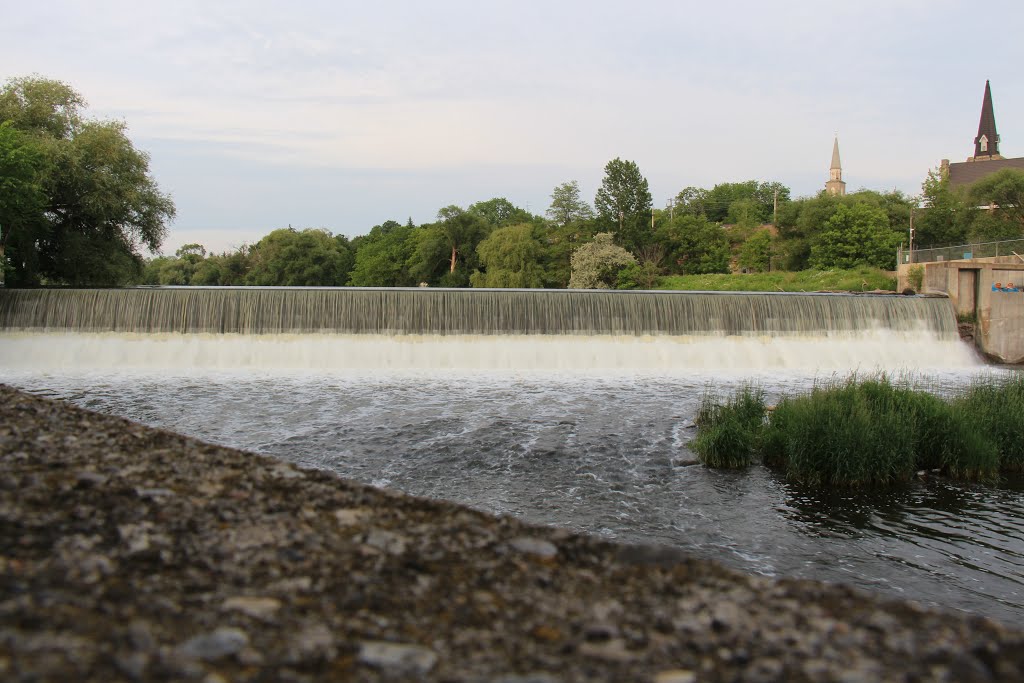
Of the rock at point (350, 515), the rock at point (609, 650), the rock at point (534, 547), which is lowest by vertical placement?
the rock at point (609, 650)

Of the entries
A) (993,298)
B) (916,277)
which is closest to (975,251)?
(916,277)

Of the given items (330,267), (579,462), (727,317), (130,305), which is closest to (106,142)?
(130,305)

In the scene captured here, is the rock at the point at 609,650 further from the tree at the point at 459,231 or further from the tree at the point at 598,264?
the tree at the point at 459,231

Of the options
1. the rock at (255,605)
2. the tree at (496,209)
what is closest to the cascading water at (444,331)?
the rock at (255,605)

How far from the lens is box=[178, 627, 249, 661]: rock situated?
103 inches

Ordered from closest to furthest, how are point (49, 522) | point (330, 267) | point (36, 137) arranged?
point (49, 522)
point (36, 137)
point (330, 267)

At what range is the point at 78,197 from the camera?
30312 mm

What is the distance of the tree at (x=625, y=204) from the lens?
6700 centimetres

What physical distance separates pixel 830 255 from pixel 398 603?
60.2 m

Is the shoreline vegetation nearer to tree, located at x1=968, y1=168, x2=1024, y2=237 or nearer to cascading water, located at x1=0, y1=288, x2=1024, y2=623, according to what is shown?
cascading water, located at x1=0, y1=288, x2=1024, y2=623

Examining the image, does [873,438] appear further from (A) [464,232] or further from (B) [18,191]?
(A) [464,232]

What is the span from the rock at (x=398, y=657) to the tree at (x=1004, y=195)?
6288cm

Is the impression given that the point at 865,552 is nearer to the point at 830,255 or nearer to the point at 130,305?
the point at 130,305

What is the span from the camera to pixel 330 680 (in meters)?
2.53
